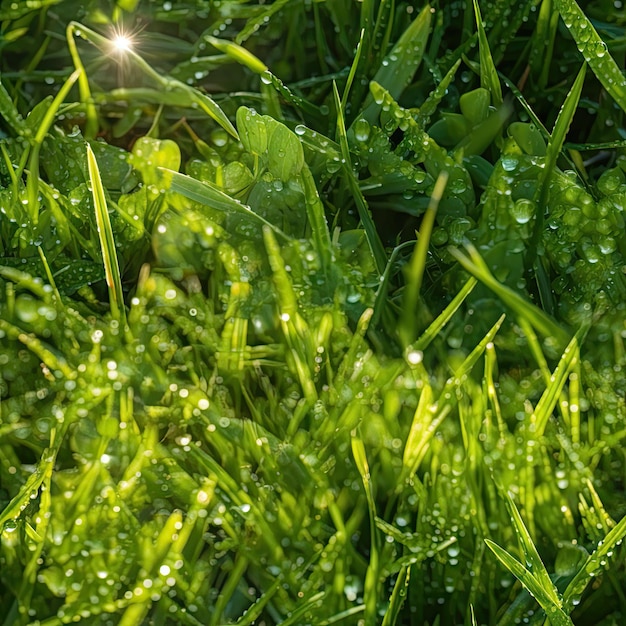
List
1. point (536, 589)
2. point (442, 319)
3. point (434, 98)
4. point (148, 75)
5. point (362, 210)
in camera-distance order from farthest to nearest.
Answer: point (148, 75) < point (434, 98) < point (362, 210) < point (442, 319) < point (536, 589)

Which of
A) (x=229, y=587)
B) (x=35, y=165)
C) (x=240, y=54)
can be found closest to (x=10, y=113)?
(x=35, y=165)

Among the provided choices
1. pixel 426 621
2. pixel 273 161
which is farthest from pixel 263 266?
pixel 426 621

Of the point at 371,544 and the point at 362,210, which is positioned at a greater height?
the point at 362,210

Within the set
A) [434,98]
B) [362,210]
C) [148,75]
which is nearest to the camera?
[362,210]

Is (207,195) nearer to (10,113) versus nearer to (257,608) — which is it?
(10,113)

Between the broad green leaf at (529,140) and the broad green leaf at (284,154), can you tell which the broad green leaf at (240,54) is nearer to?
the broad green leaf at (284,154)

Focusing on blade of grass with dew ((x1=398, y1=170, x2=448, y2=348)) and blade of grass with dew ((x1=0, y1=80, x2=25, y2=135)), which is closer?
blade of grass with dew ((x1=398, y1=170, x2=448, y2=348))

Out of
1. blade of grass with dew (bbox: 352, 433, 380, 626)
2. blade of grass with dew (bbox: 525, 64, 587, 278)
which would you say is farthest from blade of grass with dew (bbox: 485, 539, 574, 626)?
Answer: blade of grass with dew (bbox: 525, 64, 587, 278)

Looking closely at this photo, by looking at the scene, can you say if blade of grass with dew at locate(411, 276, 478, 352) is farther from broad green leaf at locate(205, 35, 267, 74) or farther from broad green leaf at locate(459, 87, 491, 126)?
broad green leaf at locate(205, 35, 267, 74)

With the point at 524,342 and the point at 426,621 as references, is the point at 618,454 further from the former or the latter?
the point at 426,621
